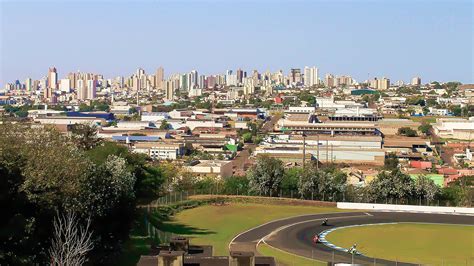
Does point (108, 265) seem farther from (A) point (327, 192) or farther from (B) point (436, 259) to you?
(A) point (327, 192)

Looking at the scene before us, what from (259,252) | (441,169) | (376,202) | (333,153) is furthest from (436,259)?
(333,153)

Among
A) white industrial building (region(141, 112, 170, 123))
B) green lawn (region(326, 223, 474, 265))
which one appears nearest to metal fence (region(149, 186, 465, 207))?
green lawn (region(326, 223, 474, 265))

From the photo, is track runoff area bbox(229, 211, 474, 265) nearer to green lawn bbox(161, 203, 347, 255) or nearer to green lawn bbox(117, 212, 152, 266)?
green lawn bbox(161, 203, 347, 255)

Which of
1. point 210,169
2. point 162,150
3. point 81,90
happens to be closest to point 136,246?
point 210,169

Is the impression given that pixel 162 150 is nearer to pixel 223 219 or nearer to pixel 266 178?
pixel 266 178

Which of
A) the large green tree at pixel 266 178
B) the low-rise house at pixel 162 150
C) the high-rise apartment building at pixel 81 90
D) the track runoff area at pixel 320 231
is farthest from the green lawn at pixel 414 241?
the high-rise apartment building at pixel 81 90
